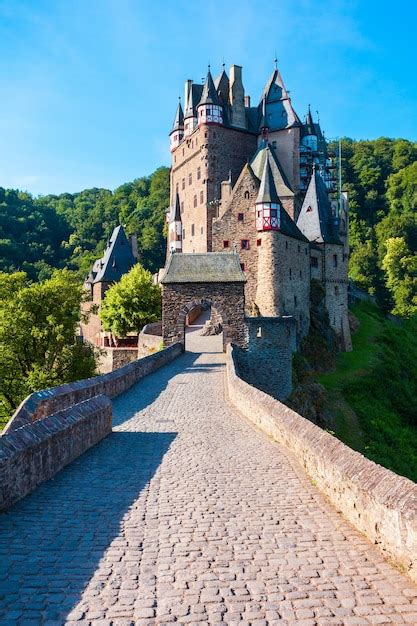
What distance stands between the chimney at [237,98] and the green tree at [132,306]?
76.7 ft

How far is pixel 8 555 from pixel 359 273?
75.3 m

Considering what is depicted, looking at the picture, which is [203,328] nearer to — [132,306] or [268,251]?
[132,306]

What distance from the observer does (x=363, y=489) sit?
6.15 meters

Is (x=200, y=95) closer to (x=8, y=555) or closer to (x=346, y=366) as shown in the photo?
(x=346, y=366)

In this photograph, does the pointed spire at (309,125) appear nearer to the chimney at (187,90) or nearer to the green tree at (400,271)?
the chimney at (187,90)

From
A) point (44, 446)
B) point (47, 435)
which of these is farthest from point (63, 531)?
point (47, 435)

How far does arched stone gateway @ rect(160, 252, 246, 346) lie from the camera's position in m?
30.0

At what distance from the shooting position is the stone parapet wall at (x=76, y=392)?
10.6 metres

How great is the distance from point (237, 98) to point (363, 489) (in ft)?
186

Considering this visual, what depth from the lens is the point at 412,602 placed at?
4.58 meters

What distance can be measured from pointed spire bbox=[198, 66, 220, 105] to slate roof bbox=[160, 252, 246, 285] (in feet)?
95.1

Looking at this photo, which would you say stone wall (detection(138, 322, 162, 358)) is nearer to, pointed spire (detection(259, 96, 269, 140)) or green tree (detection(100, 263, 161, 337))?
green tree (detection(100, 263, 161, 337))

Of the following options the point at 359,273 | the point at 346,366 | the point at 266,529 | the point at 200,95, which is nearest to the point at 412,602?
the point at 266,529

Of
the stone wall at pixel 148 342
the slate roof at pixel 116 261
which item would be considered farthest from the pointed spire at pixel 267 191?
the slate roof at pixel 116 261
